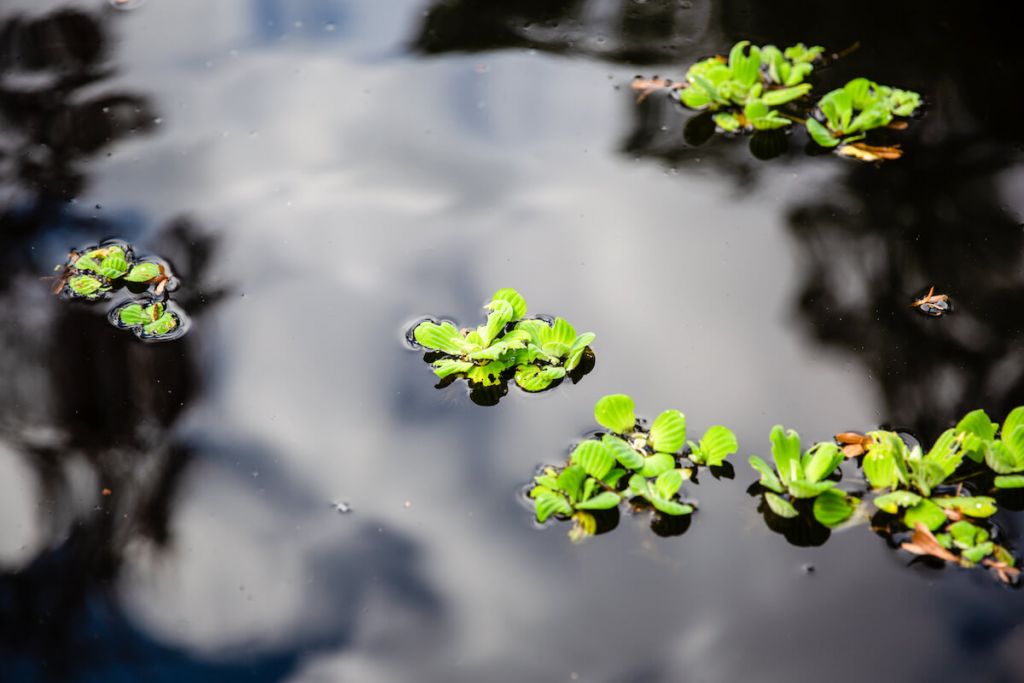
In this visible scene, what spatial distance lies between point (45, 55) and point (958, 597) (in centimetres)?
264

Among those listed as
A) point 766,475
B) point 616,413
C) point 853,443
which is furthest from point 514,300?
point 853,443

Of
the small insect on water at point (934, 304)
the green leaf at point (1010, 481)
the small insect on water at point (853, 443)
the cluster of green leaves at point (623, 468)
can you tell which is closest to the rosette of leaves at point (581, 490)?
the cluster of green leaves at point (623, 468)

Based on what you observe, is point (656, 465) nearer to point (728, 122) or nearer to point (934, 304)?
point (934, 304)

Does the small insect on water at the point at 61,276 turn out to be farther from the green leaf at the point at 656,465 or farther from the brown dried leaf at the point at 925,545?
the brown dried leaf at the point at 925,545

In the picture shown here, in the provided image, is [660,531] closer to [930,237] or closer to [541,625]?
[541,625]

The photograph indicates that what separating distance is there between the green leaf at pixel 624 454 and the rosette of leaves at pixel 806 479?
0.66 feet

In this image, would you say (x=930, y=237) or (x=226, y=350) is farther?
(x=930, y=237)

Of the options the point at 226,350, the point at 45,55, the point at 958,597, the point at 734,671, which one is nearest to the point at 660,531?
the point at 734,671

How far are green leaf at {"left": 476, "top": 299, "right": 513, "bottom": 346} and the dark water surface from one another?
106 millimetres

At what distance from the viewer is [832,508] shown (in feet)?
5.17

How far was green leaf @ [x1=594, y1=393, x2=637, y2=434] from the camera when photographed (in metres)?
1.66

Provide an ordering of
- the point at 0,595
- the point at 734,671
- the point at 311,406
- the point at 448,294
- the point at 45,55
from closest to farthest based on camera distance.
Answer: the point at 734,671, the point at 0,595, the point at 311,406, the point at 448,294, the point at 45,55

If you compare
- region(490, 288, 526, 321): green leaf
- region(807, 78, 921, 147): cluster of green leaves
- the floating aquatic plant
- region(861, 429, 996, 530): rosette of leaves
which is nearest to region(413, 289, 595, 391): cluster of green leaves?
region(490, 288, 526, 321): green leaf

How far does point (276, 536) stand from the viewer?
64.0 inches
